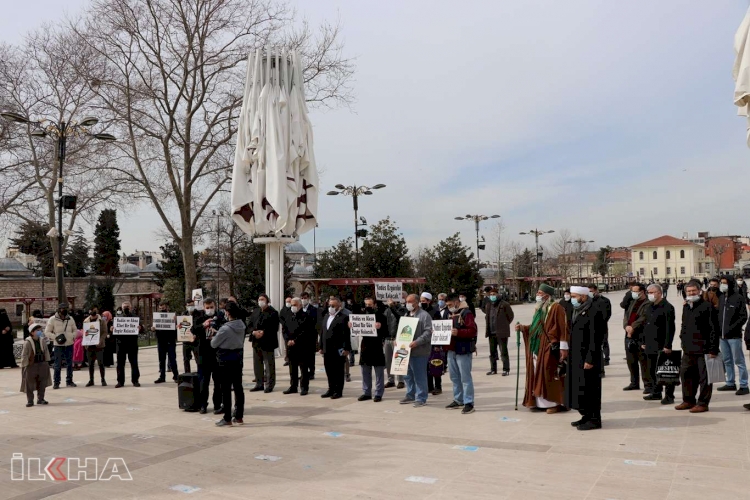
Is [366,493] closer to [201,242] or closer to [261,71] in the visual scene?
[261,71]

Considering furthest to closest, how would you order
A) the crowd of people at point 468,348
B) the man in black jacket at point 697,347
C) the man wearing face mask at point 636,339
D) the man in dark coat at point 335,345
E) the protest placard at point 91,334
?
the protest placard at point 91,334
the man in dark coat at point 335,345
the man wearing face mask at point 636,339
the man in black jacket at point 697,347
the crowd of people at point 468,348

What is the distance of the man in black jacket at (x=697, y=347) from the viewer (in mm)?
9023

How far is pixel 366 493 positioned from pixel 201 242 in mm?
45570

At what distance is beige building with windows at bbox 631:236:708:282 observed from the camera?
5074 inches

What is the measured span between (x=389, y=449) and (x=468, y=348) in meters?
2.68

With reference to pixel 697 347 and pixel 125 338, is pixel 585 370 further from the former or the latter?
pixel 125 338

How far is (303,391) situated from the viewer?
11.9 metres

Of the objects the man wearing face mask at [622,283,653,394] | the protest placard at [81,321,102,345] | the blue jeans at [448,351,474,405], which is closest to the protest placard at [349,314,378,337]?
the blue jeans at [448,351,474,405]

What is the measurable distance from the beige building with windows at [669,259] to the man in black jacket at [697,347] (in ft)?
419

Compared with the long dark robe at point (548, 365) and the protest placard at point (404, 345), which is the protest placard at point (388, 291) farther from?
the long dark robe at point (548, 365)

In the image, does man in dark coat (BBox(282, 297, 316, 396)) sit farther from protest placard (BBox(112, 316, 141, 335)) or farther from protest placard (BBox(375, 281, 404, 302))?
protest placard (BBox(375, 281, 404, 302))

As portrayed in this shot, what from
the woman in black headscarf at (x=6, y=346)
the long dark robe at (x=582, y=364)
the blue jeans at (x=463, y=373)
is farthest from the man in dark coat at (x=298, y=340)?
the woman in black headscarf at (x=6, y=346)

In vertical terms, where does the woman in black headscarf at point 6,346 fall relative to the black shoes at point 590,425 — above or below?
above

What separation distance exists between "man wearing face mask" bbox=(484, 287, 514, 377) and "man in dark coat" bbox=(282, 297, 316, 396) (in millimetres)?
4203
